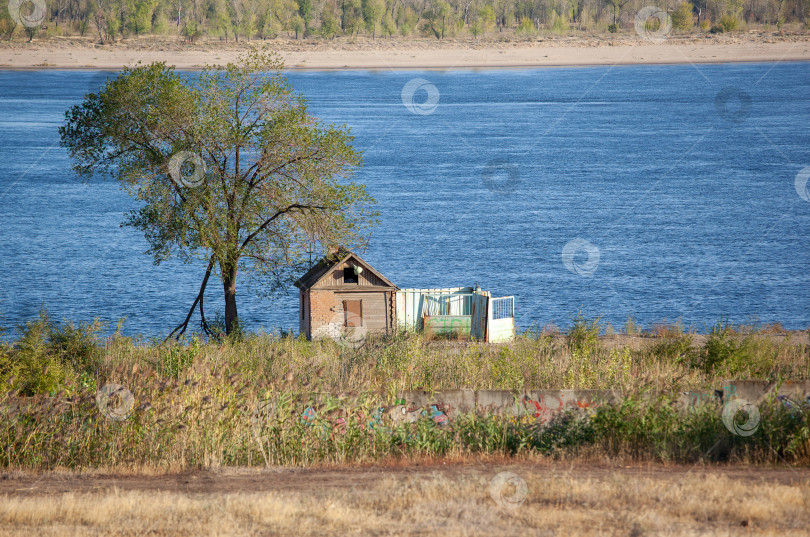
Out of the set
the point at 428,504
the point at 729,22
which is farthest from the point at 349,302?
the point at 729,22

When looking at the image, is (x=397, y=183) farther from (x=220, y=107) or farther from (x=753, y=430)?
(x=753, y=430)

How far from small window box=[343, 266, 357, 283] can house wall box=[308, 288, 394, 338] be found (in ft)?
1.61

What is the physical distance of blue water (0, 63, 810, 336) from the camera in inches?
1839

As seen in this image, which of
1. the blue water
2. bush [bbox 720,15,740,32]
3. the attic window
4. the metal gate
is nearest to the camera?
the attic window

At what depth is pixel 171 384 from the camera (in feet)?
45.7

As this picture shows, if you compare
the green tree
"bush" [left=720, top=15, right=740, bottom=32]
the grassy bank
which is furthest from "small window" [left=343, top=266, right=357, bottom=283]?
"bush" [left=720, top=15, right=740, bottom=32]

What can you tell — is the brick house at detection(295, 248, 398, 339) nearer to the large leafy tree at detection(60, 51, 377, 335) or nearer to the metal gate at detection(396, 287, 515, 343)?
the large leafy tree at detection(60, 51, 377, 335)

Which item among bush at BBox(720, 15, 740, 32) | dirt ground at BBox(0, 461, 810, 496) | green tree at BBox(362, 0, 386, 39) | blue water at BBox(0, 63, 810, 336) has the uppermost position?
green tree at BBox(362, 0, 386, 39)

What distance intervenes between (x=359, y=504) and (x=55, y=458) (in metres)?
5.38


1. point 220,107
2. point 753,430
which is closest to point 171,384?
point 753,430

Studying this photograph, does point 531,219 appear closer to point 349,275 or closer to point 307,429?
point 349,275

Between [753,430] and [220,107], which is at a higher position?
[220,107]

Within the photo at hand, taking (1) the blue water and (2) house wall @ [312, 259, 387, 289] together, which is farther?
(1) the blue water

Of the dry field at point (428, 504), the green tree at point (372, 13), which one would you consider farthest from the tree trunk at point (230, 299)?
the green tree at point (372, 13)
